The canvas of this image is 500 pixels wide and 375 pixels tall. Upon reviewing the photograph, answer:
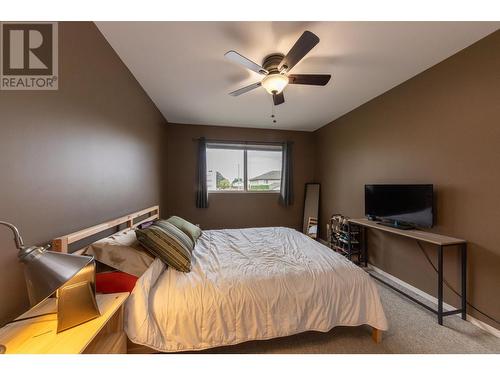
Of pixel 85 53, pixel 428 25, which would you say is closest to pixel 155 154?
pixel 85 53

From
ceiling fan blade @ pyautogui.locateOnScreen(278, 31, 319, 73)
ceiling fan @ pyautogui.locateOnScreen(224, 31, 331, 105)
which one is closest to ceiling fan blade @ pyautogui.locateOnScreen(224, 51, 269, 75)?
ceiling fan @ pyautogui.locateOnScreen(224, 31, 331, 105)

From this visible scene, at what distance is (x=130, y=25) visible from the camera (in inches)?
60.0

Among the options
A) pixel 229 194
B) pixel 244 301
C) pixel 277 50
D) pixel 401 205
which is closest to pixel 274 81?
pixel 277 50

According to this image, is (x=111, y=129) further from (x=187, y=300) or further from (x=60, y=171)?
(x=187, y=300)

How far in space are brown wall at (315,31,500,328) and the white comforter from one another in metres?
1.15

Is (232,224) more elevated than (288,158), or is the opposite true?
(288,158)

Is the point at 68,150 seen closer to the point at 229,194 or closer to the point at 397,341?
the point at 397,341

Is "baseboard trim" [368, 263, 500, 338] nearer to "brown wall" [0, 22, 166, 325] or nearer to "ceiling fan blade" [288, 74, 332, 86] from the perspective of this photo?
"ceiling fan blade" [288, 74, 332, 86]

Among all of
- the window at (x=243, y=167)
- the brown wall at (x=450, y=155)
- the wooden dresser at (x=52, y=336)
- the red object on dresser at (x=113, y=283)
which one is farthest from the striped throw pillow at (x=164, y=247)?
the window at (x=243, y=167)

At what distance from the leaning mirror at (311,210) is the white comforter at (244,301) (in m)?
2.53

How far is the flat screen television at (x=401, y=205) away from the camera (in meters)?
2.03

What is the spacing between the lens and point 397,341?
158cm

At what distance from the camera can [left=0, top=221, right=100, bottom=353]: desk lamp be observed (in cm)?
69
